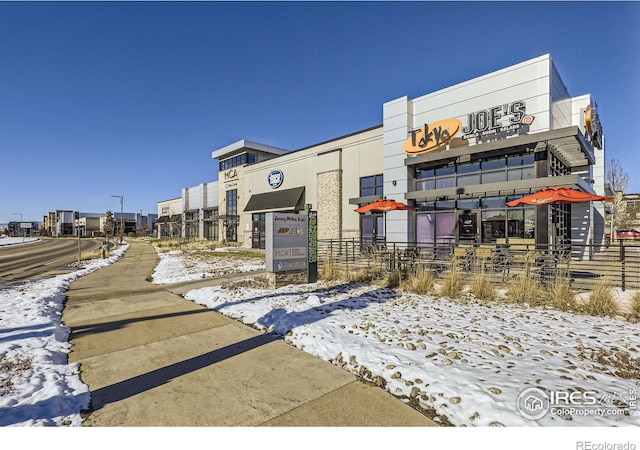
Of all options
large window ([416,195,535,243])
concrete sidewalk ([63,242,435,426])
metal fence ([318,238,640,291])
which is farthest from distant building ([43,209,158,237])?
concrete sidewalk ([63,242,435,426])

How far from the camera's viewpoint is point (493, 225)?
1327 centimetres

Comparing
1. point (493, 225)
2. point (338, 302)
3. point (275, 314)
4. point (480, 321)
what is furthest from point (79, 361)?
point (493, 225)

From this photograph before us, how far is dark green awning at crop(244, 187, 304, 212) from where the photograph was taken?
24.1 m

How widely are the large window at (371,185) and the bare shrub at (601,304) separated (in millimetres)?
13078

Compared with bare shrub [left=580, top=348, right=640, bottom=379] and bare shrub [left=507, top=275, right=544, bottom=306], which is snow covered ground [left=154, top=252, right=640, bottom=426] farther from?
bare shrub [left=507, top=275, right=544, bottom=306]

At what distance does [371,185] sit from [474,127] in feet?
24.0

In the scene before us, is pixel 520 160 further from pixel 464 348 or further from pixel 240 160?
pixel 240 160

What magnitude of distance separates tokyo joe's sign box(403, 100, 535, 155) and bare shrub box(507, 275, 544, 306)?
789 cm

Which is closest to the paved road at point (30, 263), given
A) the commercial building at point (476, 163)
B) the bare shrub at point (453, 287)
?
the bare shrub at point (453, 287)

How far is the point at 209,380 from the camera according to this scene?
377 cm

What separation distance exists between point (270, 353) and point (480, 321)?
418 centimetres

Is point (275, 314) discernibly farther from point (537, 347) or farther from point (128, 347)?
point (537, 347)

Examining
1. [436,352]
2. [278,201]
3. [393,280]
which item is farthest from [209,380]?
[278,201]

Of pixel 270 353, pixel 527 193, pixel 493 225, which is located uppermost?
pixel 527 193
